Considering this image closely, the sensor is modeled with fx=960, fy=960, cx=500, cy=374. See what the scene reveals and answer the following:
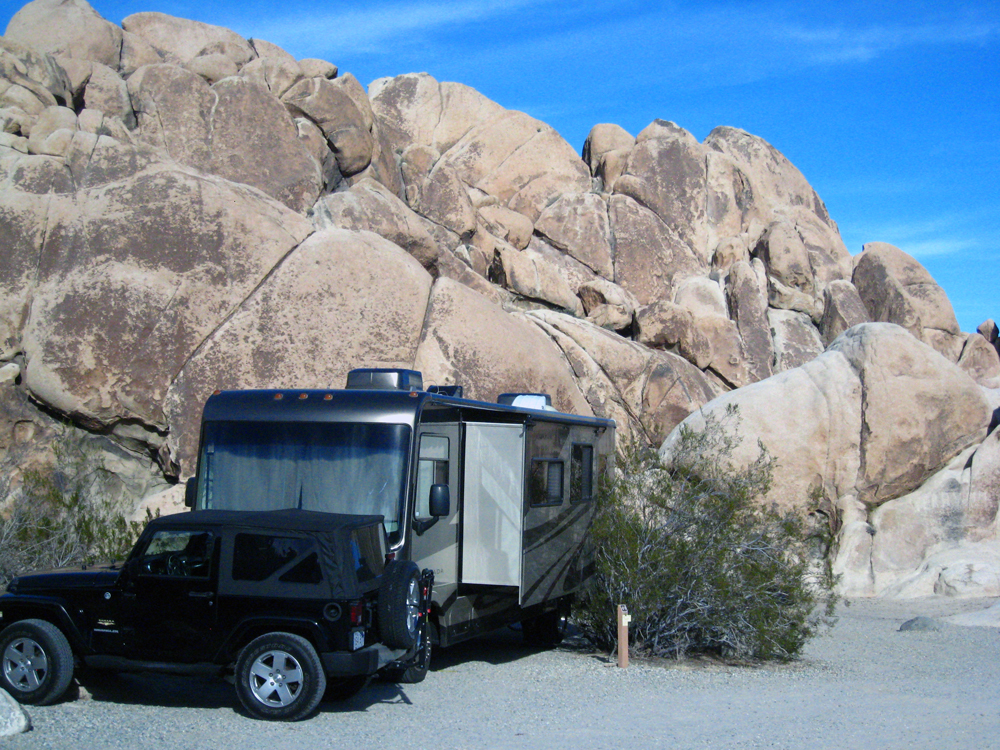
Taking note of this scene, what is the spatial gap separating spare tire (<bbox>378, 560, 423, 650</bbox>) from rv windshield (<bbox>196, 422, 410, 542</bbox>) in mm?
817

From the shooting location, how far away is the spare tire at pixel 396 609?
7.82 m

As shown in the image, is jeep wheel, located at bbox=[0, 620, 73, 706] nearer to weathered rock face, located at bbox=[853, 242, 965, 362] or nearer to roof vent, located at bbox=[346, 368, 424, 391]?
roof vent, located at bbox=[346, 368, 424, 391]

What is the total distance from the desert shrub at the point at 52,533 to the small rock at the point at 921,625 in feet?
36.1

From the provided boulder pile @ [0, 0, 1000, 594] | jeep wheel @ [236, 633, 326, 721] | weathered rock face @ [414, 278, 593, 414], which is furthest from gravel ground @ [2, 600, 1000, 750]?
weathered rock face @ [414, 278, 593, 414]

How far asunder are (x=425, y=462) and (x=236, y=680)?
2.76 metres

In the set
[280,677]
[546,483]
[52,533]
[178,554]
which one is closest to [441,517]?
[546,483]

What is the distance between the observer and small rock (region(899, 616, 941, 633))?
45.6 ft

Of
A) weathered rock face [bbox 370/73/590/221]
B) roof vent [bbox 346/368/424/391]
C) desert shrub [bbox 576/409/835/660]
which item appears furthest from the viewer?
weathered rock face [bbox 370/73/590/221]

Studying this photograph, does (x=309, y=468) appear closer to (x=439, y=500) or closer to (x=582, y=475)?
(x=439, y=500)

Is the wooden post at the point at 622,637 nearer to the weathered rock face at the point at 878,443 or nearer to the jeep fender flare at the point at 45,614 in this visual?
the jeep fender flare at the point at 45,614

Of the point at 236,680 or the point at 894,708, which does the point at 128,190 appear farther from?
the point at 894,708

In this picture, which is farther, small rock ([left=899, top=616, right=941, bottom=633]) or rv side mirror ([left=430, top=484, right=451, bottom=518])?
small rock ([left=899, top=616, right=941, bottom=633])

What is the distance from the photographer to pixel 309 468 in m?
9.07

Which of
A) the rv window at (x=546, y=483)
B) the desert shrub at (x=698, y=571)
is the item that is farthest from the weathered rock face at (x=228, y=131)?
the desert shrub at (x=698, y=571)
